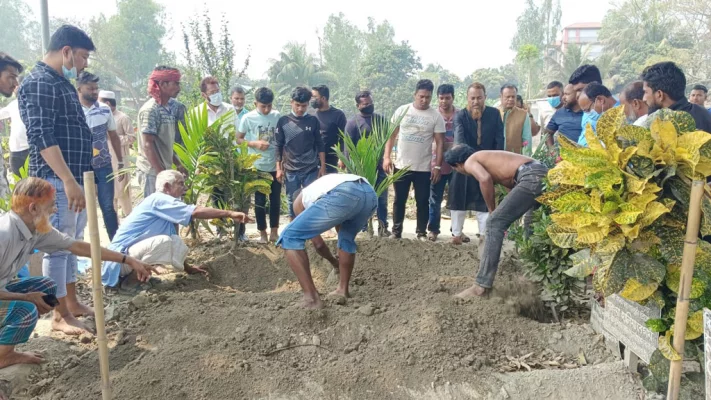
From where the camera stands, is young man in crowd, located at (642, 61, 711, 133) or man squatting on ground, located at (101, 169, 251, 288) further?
man squatting on ground, located at (101, 169, 251, 288)

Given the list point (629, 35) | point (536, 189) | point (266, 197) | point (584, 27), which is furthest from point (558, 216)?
point (584, 27)

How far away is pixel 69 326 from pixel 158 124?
2.19 meters

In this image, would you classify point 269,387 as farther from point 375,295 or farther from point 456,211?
point 456,211

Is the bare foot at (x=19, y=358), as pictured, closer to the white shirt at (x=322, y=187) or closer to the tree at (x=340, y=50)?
the white shirt at (x=322, y=187)

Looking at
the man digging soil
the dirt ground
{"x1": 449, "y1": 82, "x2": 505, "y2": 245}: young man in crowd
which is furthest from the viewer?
{"x1": 449, "y1": 82, "x2": 505, "y2": 245}: young man in crowd

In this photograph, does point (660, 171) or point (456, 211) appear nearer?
point (660, 171)

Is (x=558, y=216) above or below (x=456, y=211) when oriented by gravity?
above

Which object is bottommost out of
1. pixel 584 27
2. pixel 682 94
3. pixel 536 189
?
pixel 536 189

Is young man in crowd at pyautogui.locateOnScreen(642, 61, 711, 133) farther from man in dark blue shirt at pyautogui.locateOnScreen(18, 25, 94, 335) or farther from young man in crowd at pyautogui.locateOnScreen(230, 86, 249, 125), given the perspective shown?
young man in crowd at pyautogui.locateOnScreen(230, 86, 249, 125)

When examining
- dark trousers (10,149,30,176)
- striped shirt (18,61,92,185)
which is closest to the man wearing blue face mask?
striped shirt (18,61,92,185)

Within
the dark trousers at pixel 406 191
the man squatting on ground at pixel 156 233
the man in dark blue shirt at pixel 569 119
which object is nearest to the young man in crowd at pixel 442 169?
the dark trousers at pixel 406 191

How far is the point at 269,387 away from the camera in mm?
2912

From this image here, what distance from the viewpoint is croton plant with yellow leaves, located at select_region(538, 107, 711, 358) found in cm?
262

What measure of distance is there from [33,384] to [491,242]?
3.01 m
